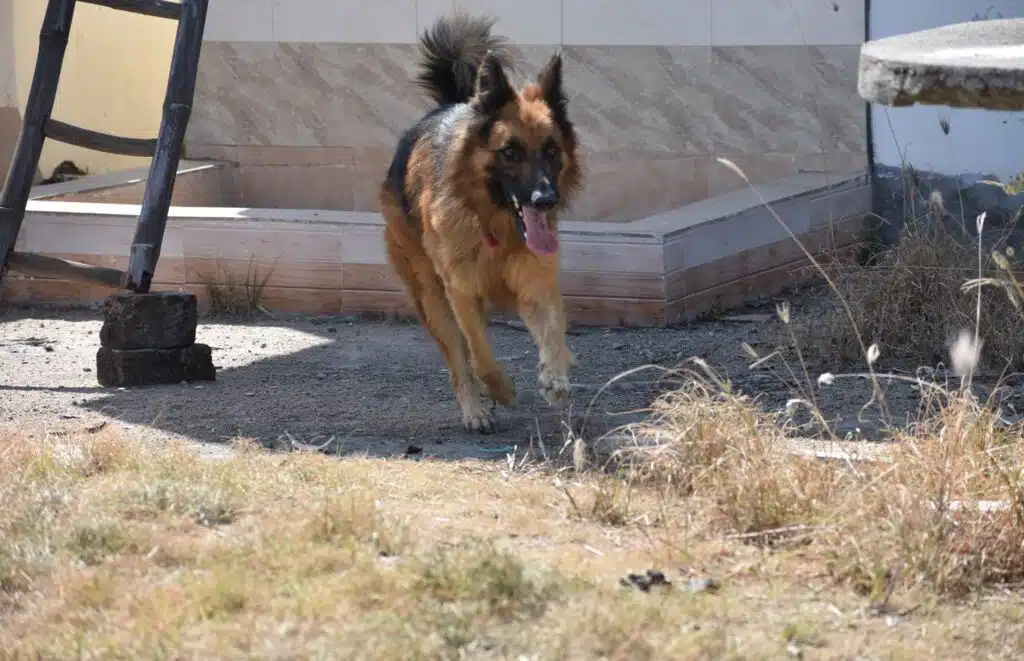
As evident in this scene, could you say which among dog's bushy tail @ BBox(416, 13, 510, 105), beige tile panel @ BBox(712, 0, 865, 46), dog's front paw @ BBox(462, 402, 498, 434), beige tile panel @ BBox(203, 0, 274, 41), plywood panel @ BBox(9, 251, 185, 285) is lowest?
dog's front paw @ BBox(462, 402, 498, 434)

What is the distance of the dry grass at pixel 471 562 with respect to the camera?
12.3 feet

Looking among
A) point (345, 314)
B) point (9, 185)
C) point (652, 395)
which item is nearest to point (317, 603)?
point (652, 395)

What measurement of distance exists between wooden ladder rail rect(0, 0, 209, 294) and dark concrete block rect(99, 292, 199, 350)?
0.17m

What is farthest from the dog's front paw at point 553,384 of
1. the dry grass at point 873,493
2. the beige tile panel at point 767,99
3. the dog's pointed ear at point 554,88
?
the beige tile panel at point 767,99

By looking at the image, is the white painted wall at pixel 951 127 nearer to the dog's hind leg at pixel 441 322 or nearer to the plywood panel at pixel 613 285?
the plywood panel at pixel 613 285

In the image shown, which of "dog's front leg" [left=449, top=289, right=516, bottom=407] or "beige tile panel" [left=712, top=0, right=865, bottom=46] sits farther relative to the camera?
"beige tile panel" [left=712, top=0, right=865, bottom=46]

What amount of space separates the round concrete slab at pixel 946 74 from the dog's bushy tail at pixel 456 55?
364cm

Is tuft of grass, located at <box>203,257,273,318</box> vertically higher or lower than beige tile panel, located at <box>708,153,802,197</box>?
lower

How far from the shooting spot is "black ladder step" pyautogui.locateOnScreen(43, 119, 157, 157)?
798cm

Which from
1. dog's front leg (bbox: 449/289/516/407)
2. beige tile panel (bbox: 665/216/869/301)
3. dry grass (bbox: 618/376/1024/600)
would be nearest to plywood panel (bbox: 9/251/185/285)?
beige tile panel (bbox: 665/216/869/301)

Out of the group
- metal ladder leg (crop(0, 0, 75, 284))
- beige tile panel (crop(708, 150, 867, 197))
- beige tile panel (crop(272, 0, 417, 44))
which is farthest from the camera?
beige tile panel (crop(272, 0, 417, 44))

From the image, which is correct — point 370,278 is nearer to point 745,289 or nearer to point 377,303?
point 377,303

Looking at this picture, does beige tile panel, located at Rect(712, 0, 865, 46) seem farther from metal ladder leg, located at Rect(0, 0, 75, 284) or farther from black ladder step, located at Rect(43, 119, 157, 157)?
metal ladder leg, located at Rect(0, 0, 75, 284)

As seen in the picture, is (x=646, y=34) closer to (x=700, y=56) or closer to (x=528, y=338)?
(x=700, y=56)
